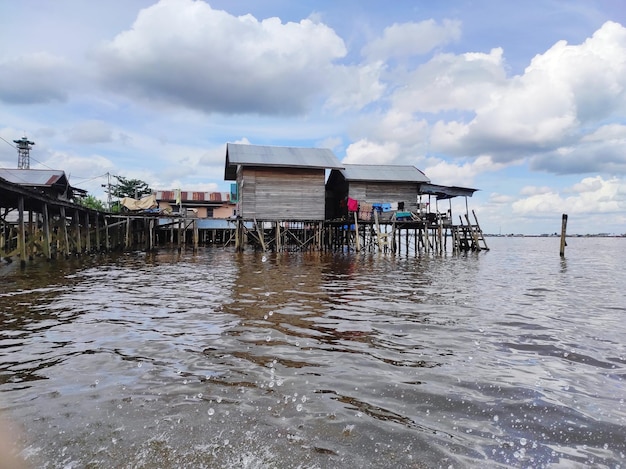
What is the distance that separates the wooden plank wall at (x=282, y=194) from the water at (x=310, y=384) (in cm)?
1974

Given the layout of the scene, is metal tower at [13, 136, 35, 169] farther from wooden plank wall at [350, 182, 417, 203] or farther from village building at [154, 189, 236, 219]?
wooden plank wall at [350, 182, 417, 203]

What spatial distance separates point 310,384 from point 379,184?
2808 centimetres

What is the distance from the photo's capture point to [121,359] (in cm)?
538

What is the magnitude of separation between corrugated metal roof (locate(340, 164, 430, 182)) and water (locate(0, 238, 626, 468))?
22165 millimetres

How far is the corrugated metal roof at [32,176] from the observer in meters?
33.7

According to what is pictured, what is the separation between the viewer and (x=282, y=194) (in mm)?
29375

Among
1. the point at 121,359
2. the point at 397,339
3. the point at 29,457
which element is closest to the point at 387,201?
the point at 397,339

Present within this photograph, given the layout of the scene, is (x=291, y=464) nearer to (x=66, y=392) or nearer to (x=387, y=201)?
(x=66, y=392)

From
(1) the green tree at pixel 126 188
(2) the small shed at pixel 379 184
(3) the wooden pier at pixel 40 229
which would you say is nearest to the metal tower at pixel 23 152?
(1) the green tree at pixel 126 188

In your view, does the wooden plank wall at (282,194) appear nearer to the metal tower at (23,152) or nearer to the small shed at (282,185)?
the small shed at (282,185)

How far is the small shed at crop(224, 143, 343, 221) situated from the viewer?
28.7 m

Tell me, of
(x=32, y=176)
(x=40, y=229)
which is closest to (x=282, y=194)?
(x=40, y=229)

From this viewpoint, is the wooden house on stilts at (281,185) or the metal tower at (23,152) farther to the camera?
the metal tower at (23,152)

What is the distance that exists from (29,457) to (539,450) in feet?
12.7
